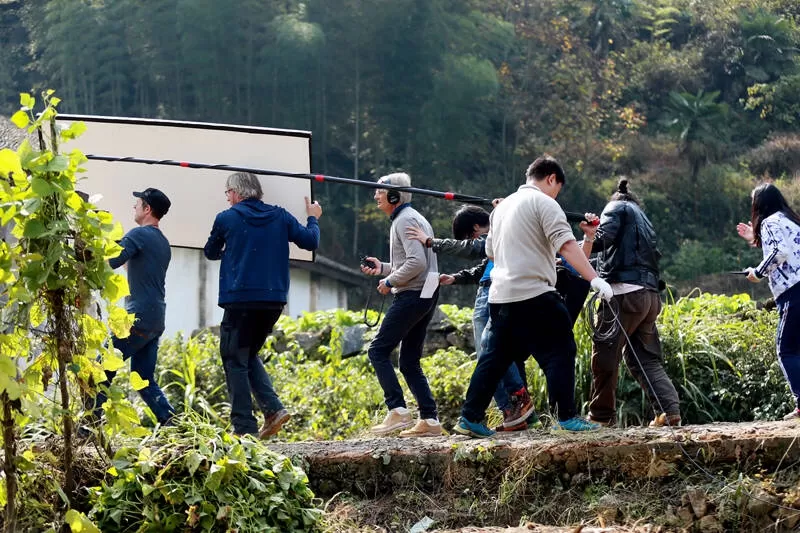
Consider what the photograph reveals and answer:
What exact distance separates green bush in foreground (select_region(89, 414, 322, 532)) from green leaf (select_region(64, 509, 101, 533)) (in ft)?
0.88

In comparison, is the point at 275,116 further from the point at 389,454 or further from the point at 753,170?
the point at 389,454

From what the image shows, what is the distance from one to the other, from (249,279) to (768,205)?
319 centimetres

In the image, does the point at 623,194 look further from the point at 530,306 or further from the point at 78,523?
the point at 78,523

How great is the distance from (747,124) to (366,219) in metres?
14.8

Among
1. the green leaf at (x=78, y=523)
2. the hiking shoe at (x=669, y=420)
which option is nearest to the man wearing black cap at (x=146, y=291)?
the green leaf at (x=78, y=523)

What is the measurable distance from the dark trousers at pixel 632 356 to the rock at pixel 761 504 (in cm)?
189

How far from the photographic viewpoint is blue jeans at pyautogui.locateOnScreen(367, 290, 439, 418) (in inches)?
330

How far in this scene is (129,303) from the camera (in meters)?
8.36

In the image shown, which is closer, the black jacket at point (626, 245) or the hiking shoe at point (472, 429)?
the hiking shoe at point (472, 429)

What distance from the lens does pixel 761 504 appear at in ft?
20.1

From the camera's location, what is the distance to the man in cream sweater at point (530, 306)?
23.7ft

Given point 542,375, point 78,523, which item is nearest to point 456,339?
point 542,375

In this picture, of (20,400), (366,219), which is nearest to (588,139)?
(366,219)

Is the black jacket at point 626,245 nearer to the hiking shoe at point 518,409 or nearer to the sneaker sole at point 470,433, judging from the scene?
the hiking shoe at point 518,409
